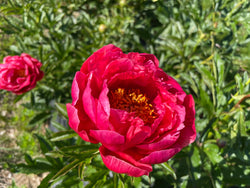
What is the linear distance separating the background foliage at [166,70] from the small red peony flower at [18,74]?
0.13 m

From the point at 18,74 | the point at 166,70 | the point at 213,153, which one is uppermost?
the point at 18,74

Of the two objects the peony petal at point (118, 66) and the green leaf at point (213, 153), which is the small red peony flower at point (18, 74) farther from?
the green leaf at point (213, 153)

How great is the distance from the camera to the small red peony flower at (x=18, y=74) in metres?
1.10

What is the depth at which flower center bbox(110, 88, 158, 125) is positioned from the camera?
0.69 m

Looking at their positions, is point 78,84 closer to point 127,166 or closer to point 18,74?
point 127,166

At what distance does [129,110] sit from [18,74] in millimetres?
771

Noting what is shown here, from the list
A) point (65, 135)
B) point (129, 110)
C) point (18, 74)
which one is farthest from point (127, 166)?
point (18, 74)

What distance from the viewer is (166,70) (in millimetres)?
Result: 1521

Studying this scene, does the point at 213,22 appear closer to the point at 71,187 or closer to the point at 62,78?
the point at 62,78

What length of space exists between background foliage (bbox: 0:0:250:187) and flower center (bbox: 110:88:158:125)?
17 centimetres

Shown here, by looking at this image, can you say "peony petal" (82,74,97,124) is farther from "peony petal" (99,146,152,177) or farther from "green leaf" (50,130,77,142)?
"green leaf" (50,130,77,142)

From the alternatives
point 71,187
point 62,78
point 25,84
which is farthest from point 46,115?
point 71,187

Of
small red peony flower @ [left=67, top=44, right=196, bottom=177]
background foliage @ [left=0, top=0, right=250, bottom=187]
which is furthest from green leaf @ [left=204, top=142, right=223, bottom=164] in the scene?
small red peony flower @ [left=67, top=44, right=196, bottom=177]

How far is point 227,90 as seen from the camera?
41.2 inches
